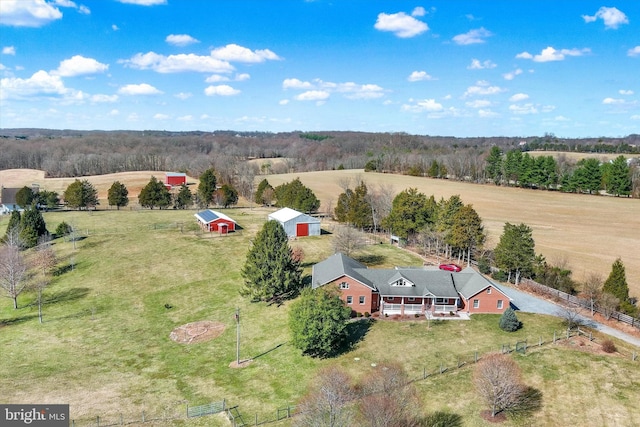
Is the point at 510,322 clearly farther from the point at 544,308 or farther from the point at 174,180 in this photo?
the point at 174,180

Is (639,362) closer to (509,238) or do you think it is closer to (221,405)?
(509,238)

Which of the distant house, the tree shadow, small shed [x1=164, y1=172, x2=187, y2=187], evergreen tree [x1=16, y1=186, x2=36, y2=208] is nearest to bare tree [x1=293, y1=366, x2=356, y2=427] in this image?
the tree shadow

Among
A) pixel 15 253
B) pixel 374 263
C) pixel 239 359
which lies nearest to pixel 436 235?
pixel 374 263

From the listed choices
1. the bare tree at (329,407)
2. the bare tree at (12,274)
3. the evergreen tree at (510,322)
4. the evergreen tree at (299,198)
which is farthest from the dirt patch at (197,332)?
the evergreen tree at (299,198)

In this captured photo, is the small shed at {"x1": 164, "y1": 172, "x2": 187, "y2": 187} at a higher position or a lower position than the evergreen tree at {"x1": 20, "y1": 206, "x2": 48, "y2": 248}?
higher

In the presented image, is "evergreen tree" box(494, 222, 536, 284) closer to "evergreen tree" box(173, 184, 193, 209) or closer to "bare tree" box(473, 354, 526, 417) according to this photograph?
"bare tree" box(473, 354, 526, 417)

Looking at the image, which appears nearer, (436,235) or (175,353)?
(175,353)

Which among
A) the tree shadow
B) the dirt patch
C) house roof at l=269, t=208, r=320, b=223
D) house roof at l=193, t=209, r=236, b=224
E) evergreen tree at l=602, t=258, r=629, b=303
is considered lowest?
the dirt patch
